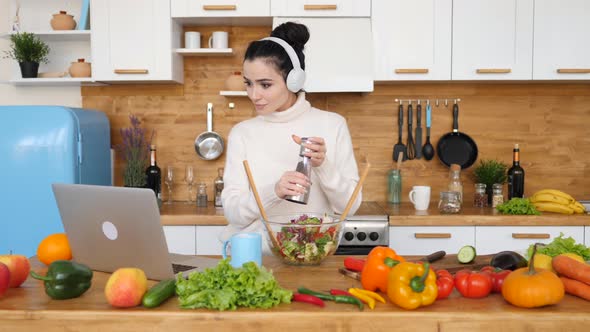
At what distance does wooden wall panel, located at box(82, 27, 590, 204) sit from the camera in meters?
3.76

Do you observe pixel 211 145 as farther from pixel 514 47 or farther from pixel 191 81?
pixel 514 47

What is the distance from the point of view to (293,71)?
208 centimetres

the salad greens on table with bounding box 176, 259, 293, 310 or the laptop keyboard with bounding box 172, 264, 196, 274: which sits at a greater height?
the salad greens on table with bounding box 176, 259, 293, 310

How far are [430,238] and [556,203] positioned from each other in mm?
743

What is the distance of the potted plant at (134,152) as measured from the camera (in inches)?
141

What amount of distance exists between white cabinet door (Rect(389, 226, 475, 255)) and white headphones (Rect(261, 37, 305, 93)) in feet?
4.44

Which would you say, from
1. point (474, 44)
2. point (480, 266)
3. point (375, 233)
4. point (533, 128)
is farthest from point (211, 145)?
point (480, 266)

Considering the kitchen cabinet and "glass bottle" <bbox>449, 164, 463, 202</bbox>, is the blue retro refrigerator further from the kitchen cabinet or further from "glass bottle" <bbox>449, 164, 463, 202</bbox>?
"glass bottle" <bbox>449, 164, 463, 202</bbox>

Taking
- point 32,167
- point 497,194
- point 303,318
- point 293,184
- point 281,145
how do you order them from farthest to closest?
1. point 497,194
2. point 32,167
3. point 281,145
4. point 293,184
5. point 303,318

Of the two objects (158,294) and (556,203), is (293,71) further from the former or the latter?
(556,203)

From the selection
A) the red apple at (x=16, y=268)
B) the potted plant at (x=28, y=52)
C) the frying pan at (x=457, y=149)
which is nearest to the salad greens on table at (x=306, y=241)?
the red apple at (x=16, y=268)

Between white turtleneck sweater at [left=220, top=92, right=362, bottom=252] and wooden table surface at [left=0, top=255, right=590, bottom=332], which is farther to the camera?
white turtleneck sweater at [left=220, top=92, right=362, bottom=252]

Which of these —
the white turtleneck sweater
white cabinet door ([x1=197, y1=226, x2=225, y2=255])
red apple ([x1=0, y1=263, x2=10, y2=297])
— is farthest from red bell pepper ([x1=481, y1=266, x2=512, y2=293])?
white cabinet door ([x1=197, y1=226, x2=225, y2=255])

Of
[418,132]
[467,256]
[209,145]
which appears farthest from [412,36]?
[467,256]
